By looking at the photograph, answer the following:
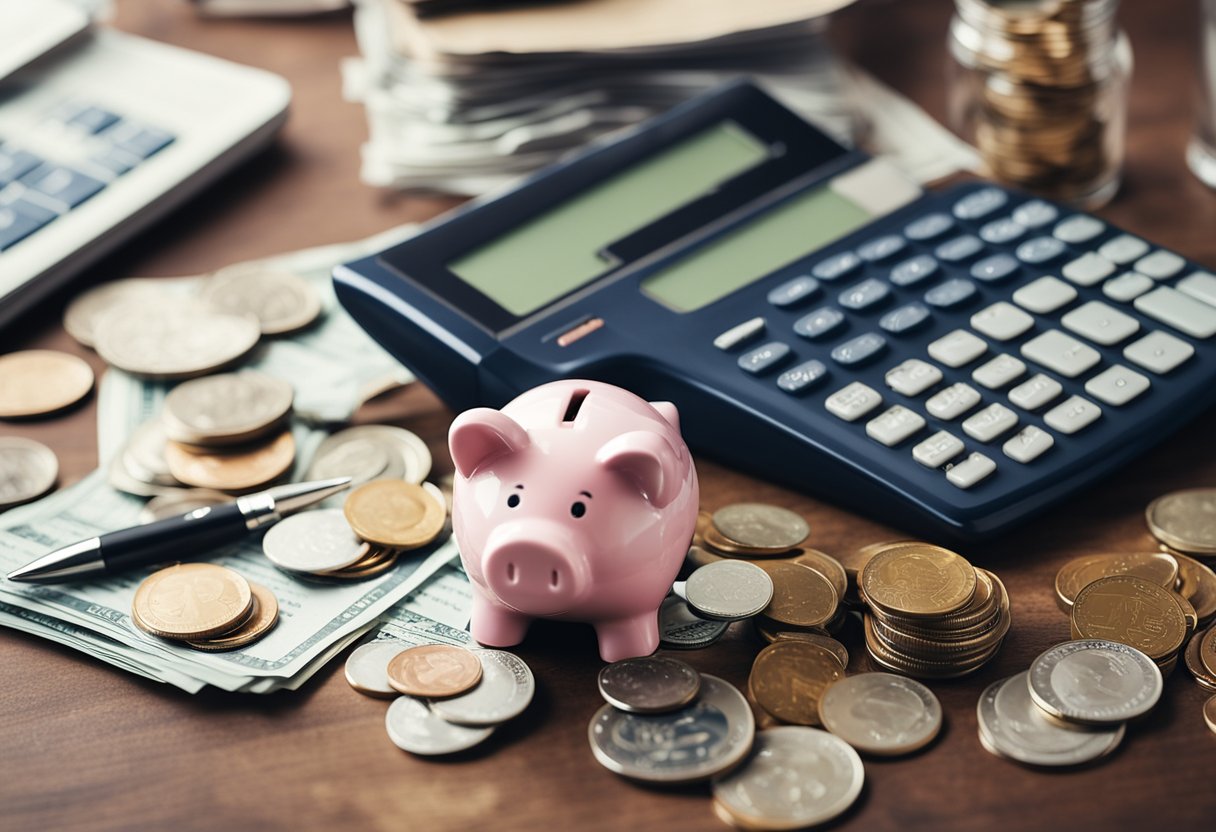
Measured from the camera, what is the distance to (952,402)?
29.5 inches

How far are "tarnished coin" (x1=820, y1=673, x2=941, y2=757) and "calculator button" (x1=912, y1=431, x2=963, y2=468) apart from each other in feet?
0.39

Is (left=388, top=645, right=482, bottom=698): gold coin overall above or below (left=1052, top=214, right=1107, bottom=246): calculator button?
below

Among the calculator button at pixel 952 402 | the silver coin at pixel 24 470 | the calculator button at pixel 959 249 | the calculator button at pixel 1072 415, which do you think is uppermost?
the calculator button at pixel 959 249

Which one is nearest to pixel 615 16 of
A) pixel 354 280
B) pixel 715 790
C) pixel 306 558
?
pixel 354 280

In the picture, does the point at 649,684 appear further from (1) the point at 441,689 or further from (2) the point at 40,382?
(2) the point at 40,382

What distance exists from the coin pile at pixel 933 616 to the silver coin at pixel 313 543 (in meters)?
0.27

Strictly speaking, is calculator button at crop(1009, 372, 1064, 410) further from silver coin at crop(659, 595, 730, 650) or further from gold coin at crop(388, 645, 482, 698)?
gold coin at crop(388, 645, 482, 698)

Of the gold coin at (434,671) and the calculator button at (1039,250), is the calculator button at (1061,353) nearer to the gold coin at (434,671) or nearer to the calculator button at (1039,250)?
the calculator button at (1039,250)

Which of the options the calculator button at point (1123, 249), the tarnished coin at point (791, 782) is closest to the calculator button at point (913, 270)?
the calculator button at point (1123, 249)

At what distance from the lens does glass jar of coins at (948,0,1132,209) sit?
96cm

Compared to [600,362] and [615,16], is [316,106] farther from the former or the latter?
[600,362]

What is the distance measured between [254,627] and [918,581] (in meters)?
0.33

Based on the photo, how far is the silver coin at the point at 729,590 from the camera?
2.24ft

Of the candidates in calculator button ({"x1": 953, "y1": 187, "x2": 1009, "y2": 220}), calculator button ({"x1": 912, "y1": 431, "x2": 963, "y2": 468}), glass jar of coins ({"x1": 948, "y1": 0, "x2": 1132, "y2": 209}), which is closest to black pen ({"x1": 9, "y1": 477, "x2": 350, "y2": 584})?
calculator button ({"x1": 912, "y1": 431, "x2": 963, "y2": 468})
